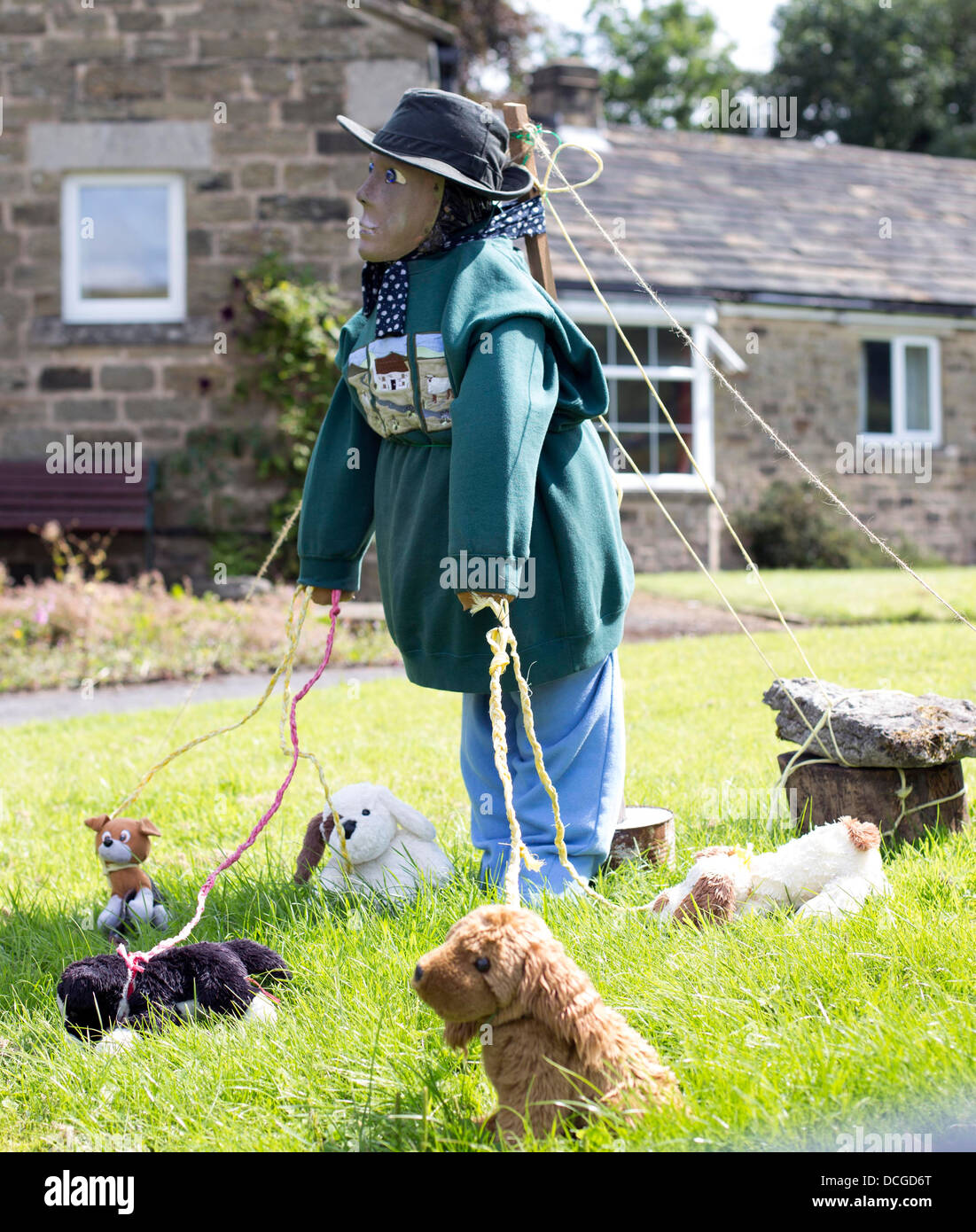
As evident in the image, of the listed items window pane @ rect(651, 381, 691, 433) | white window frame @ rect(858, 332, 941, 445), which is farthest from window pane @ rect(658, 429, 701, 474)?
white window frame @ rect(858, 332, 941, 445)

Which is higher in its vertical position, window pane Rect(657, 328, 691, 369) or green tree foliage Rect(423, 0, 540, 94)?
green tree foliage Rect(423, 0, 540, 94)

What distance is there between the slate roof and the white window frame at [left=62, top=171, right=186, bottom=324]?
4.96 m

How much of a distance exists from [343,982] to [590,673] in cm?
99

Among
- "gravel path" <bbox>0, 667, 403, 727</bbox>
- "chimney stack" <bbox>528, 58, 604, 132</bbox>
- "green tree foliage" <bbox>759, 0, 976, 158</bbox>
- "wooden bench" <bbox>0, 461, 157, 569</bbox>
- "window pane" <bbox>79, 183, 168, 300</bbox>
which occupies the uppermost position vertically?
"green tree foliage" <bbox>759, 0, 976, 158</bbox>

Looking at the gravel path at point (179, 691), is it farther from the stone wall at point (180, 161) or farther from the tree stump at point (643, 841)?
the tree stump at point (643, 841)

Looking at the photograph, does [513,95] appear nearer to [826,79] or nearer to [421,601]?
[826,79]

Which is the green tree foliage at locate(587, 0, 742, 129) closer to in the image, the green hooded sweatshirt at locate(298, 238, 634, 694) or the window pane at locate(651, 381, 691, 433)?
the window pane at locate(651, 381, 691, 433)

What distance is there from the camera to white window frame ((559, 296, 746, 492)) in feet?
45.8

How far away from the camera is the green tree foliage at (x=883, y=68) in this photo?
3019cm

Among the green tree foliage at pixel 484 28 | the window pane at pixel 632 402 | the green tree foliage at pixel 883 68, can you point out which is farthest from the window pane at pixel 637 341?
the green tree foliage at pixel 883 68

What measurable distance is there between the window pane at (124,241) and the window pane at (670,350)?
6.42 m

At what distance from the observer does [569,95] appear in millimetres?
17500

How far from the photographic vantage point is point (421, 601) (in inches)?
115

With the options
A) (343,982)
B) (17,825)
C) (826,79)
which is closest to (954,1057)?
(343,982)
